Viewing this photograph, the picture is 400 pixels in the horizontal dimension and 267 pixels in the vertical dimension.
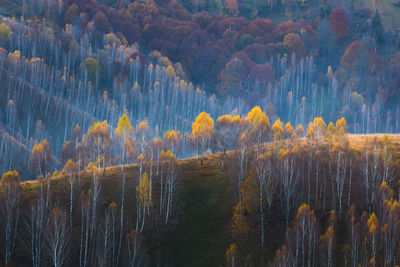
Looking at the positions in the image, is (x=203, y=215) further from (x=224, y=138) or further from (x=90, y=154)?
(x=90, y=154)

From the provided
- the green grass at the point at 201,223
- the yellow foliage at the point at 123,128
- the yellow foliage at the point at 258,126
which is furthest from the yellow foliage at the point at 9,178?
the yellow foliage at the point at 258,126

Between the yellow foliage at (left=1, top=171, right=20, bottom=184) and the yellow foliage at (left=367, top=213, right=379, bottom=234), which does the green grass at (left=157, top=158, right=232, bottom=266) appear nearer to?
the yellow foliage at (left=367, top=213, right=379, bottom=234)

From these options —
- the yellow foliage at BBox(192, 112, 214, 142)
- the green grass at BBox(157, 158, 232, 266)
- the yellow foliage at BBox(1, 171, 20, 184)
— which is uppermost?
the yellow foliage at BBox(192, 112, 214, 142)

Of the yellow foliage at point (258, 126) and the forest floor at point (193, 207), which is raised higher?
the yellow foliage at point (258, 126)

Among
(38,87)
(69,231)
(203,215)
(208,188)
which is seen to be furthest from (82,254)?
(38,87)

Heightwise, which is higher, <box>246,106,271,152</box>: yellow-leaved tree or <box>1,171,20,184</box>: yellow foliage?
<box>246,106,271,152</box>: yellow-leaved tree

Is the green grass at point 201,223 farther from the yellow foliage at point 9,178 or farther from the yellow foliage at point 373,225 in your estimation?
the yellow foliage at point 9,178

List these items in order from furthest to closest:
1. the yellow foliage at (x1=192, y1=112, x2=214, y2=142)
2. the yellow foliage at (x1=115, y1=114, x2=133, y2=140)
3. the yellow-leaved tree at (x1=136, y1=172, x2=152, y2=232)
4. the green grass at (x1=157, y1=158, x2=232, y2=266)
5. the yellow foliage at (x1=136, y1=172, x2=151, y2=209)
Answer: the yellow foliage at (x1=115, y1=114, x2=133, y2=140)
the yellow foliage at (x1=192, y1=112, x2=214, y2=142)
the yellow foliage at (x1=136, y1=172, x2=151, y2=209)
the yellow-leaved tree at (x1=136, y1=172, x2=152, y2=232)
the green grass at (x1=157, y1=158, x2=232, y2=266)

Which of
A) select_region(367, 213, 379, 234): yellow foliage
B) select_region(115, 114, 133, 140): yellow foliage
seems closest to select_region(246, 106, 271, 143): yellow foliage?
select_region(115, 114, 133, 140): yellow foliage

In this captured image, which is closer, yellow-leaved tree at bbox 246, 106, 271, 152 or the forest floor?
the forest floor
